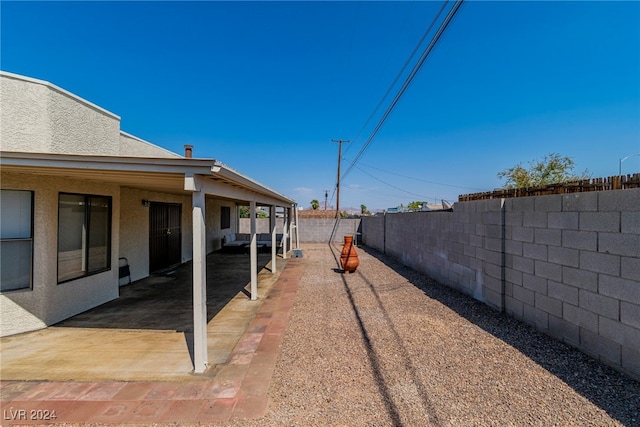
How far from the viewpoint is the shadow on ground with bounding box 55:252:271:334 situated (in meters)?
4.50

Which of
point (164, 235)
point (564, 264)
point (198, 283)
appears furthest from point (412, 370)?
point (164, 235)

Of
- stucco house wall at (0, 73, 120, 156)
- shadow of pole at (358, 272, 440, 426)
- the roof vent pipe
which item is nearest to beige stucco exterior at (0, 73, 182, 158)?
stucco house wall at (0, 73, 120, 156)

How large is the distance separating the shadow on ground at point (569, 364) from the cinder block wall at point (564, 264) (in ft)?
0.43

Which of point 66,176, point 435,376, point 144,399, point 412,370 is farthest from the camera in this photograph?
point 66,176

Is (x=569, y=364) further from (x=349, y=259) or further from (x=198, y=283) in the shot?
(x=349, y=259)

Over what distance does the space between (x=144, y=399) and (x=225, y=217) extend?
44.2 ft

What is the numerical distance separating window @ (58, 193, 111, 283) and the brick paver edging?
229cm

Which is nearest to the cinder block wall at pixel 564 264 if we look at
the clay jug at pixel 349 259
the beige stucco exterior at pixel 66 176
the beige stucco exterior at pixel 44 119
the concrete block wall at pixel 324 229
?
the clay jug at pixel 349 259

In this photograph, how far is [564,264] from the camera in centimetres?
361

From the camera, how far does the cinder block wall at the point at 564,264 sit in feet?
9.36

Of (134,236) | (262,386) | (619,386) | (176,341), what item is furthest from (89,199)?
(619,386)

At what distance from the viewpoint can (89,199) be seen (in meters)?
5.00

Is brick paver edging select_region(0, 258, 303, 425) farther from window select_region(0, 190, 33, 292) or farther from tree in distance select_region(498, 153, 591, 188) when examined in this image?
tree in distance select_region(498, 153, 591, 188)

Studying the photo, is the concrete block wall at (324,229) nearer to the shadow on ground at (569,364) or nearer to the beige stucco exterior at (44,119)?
the shadow on ground at (569,364)
